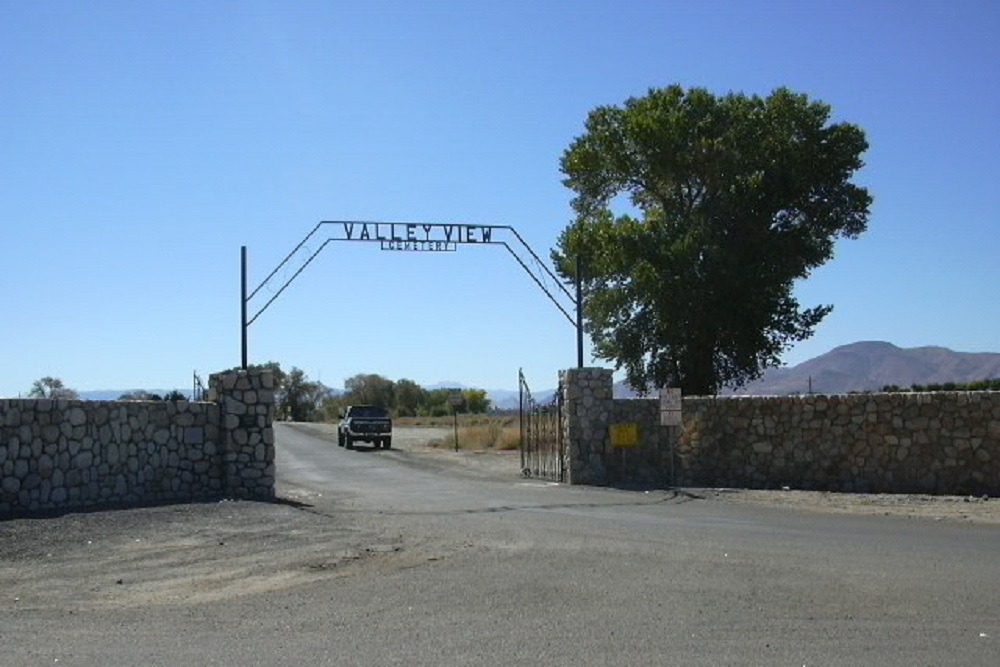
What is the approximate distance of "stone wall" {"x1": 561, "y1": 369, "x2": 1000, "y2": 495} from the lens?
2366 centimetres

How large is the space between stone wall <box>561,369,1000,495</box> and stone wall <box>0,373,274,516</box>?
886 cm

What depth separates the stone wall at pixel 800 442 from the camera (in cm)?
2366

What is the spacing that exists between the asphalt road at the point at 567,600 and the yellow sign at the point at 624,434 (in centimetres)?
859

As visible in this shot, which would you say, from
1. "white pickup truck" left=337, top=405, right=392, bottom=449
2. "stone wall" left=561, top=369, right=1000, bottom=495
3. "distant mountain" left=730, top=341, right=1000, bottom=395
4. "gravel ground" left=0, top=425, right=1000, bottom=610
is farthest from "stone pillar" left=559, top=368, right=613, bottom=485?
"distant mountain" left=730, top=341, right=1000, bottom=395

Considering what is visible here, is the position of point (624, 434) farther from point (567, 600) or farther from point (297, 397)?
point (297, 397)

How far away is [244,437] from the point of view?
23562mm

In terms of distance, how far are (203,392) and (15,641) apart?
1656 centimetres

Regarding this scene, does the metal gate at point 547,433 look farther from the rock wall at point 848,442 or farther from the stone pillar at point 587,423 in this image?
the rock wall at point 848,442

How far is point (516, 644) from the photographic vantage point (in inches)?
377

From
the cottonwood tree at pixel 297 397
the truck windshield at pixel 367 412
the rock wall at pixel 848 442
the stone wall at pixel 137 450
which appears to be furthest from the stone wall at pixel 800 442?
the cottonwood tree at pixel 297 397

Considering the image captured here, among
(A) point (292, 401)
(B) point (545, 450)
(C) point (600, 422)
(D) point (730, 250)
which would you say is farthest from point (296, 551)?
(A) point (292, 401)

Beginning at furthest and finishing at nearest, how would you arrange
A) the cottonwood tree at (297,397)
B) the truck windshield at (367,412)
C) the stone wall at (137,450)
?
the cottonwood tree at (297,397)
the truck windshield at (367,412)
the stone wall at (137,450)

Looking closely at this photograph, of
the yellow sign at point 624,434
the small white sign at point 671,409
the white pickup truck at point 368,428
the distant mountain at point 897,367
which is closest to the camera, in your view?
the small white sign at point 671,409

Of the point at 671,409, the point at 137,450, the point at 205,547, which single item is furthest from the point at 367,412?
the point at 205,547
